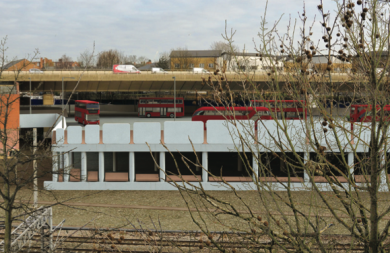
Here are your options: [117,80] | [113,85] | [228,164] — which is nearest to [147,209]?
[228,164]

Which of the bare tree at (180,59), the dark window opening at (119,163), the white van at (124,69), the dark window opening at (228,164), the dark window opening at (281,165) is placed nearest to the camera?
the dark window opening at (281,165)

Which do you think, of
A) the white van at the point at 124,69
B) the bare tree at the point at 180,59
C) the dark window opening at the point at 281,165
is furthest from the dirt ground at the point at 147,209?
the bare tree at the point at 180,59

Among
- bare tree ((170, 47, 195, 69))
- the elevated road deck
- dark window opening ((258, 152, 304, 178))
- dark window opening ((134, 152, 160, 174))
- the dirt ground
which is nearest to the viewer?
dark window opening ((258, 152, 304, 178))

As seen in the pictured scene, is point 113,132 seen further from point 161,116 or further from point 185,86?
point 185,86

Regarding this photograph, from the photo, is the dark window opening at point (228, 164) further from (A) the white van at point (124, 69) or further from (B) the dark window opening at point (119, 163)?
(A) the white van at point (124, 69)

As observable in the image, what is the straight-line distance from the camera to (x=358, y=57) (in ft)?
22.8

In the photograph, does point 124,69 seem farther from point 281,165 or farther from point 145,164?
point 281,165

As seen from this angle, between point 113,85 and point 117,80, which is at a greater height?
point 117,80

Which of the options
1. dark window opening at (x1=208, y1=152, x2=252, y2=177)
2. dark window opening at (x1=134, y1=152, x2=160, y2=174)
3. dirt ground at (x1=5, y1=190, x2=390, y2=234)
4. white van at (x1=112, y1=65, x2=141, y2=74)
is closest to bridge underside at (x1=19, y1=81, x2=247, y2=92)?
white van at (x1=112, y1=65, x2=141, y2=74)

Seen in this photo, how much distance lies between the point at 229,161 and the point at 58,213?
53.6 feet

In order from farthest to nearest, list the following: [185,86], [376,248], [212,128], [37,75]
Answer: [185,86]
[37,75]
[212,128]
[376,248]

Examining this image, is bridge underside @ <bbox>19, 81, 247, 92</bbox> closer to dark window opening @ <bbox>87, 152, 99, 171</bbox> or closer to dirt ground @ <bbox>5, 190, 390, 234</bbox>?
dark window opening @ <bbox>87, 152, 99, 171</bbox>

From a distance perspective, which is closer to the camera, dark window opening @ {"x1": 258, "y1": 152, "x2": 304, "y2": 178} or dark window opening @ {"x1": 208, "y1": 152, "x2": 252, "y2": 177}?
dark window opening @ {"x1": 258, "y1": 152, "x2": 304, "y2": 178}

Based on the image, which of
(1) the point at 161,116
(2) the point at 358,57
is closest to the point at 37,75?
(1) the point at 161,116
